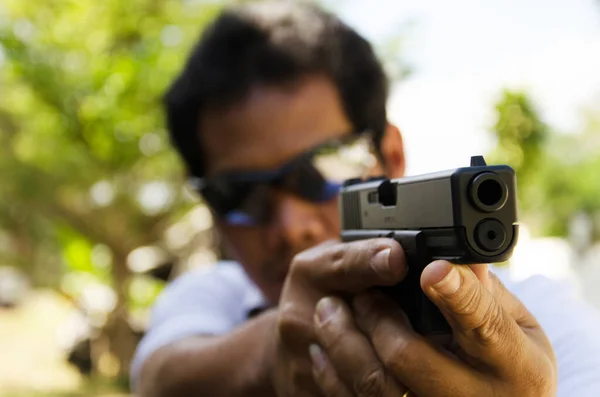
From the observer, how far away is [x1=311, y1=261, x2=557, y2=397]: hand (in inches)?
24.1

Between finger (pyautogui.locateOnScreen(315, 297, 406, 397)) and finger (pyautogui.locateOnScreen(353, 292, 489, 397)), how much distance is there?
2 centimetres

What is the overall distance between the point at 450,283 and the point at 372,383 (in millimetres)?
225

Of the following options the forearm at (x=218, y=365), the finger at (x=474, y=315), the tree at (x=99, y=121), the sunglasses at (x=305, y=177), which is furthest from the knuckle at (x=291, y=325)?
the tree at (x=99, y=121)

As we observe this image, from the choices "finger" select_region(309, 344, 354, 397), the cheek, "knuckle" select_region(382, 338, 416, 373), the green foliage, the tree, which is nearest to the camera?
"knuckle" select_region(382, 338, 416, 373)

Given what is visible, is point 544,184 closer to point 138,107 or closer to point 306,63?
point 138,107

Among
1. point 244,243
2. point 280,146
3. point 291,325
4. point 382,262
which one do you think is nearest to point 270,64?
point 280,146

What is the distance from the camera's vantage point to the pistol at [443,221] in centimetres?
60

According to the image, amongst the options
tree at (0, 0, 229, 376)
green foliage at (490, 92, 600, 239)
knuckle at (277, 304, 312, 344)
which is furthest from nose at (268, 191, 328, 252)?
tree at (0, 0, 229, 376)

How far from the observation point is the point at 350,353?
2.52 ft

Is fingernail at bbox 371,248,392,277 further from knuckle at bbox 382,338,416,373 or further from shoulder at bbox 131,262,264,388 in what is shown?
shoulder at bbox 131,262,264,388

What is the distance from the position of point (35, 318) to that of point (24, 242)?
2954mm

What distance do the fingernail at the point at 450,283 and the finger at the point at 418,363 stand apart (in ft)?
0.40

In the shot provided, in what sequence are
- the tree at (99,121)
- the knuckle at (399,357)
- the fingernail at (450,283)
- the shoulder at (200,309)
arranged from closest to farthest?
1. the fingernail at (450,283)
2. the knuckle at (399,357)
3. the shoulder at (200,309)
4. the tree at (99,121)

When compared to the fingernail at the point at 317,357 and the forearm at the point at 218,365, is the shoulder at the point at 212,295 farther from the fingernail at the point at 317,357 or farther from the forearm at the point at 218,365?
the fingernail at the point at 317,357
